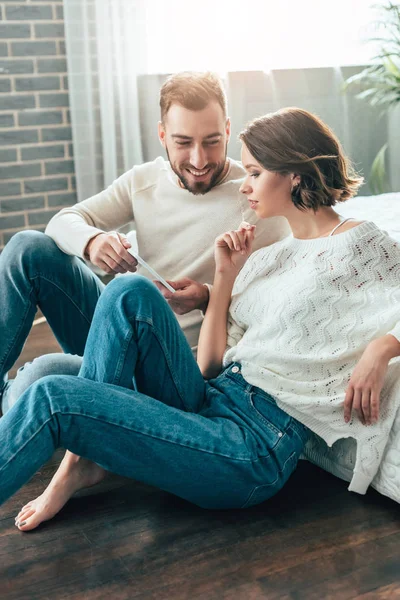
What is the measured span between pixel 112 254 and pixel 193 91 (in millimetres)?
470

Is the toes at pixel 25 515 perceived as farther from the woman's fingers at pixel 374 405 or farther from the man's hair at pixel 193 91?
the man's hair at pixel 193 91

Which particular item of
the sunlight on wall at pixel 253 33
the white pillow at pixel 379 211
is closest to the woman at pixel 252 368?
the white pillow at pixel 379 211

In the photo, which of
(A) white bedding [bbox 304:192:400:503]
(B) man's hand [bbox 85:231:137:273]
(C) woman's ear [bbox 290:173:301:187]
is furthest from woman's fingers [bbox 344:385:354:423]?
(B) man's hand [bbox 85:231:137:273]

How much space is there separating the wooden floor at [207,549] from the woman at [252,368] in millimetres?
63

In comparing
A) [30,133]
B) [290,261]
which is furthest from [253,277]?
[30,133]

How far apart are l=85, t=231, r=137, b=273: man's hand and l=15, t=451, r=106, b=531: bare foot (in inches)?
19.8

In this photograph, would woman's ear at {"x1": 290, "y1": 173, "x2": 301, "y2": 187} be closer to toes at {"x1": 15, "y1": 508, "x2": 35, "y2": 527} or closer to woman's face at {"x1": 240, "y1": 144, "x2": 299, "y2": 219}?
woman's face at {"x1": 240, "y1": 144, "x2": 299, "y2": 219}

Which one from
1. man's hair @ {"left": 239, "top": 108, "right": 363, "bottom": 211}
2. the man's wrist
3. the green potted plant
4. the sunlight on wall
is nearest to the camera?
man's hair @ {"left": 239, "top": 108, "right": 363, "bottom": 211}

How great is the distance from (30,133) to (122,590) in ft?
9.70

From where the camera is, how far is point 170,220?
2.09 meters

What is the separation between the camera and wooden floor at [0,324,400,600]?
4.60ft

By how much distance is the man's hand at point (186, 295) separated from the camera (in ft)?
6.18

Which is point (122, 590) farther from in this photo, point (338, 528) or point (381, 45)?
point (381, 45)

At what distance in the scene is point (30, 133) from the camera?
153 inches
